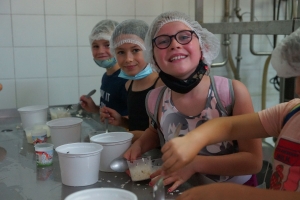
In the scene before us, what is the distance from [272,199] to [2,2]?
6.11ft

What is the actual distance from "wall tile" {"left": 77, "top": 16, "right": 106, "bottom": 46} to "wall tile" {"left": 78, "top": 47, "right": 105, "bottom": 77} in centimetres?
4

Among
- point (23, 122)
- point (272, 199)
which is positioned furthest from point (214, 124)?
point (23, 122)

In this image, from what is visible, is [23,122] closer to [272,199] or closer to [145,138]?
[145,138]

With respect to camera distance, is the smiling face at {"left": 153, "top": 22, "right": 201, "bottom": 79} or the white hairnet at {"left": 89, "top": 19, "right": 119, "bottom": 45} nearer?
the smiling face at {"left": 153, "top": 22, "right": 201, "bottom": 79}

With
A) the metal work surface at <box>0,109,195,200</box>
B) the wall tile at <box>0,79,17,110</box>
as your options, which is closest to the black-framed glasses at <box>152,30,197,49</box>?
the metal work surface at <box>0,109,195,200</box>

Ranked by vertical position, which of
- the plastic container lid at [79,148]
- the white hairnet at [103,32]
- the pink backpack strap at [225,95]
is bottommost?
the plastic container lid at [79,148]

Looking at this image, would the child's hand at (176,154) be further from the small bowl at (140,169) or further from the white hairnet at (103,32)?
the white hairnet at (103,32)

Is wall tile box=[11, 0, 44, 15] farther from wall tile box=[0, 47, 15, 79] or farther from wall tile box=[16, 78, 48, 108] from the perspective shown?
wall tile box=[16, 78, 48, 108]

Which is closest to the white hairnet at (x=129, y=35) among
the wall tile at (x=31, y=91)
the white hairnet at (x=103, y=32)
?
the white hairnet at (x=103, y=32)

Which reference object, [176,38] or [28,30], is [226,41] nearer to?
[28,30]

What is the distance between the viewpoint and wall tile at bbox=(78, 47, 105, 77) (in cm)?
221

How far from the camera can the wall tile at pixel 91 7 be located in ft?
7.06

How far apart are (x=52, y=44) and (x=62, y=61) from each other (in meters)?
0.12

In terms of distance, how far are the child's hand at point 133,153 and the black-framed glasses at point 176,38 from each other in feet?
1.03
